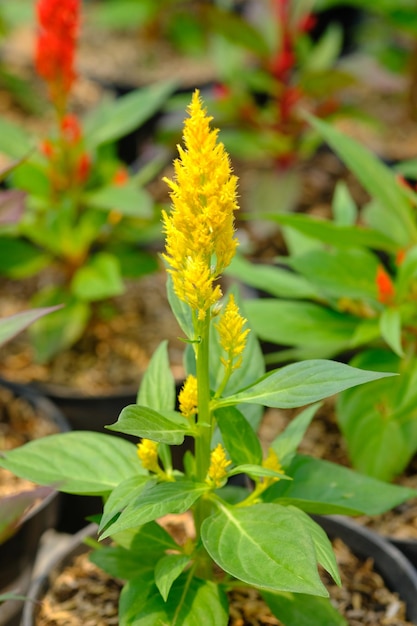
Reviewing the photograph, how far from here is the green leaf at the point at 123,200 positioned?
1.93 m

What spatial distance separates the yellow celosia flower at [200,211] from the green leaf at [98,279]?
0.94m

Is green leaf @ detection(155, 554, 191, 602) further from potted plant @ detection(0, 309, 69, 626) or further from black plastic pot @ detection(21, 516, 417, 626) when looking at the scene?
black plastic pot @ detection(21, 516, 417, 626)

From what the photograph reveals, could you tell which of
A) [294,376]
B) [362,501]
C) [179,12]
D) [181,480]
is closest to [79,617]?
[181,480]

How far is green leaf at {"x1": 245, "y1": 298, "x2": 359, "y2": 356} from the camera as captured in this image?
5.76ft

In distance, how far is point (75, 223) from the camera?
6.93 feet

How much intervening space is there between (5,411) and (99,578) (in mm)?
578

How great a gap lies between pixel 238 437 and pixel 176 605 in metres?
0.22

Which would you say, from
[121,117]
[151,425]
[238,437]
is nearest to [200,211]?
[151,425]

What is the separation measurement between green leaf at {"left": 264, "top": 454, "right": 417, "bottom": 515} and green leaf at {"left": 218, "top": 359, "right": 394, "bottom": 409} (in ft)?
0.72

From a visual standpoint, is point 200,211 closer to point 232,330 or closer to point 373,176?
point 232,330

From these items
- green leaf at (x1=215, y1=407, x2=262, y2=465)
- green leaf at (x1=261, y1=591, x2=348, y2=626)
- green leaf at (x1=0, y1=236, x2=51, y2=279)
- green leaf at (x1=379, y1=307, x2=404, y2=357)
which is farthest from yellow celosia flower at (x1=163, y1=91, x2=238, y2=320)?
green leaf at (x1=0, y1=236, x2=51, y2=279)

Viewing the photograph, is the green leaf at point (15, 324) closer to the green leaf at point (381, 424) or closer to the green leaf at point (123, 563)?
the green leaf at point (123, 563)

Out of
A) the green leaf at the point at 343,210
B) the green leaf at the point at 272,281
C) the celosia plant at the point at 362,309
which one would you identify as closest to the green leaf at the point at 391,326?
the celosia plant at the point at 362,309

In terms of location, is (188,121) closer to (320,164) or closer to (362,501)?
(362,501)
